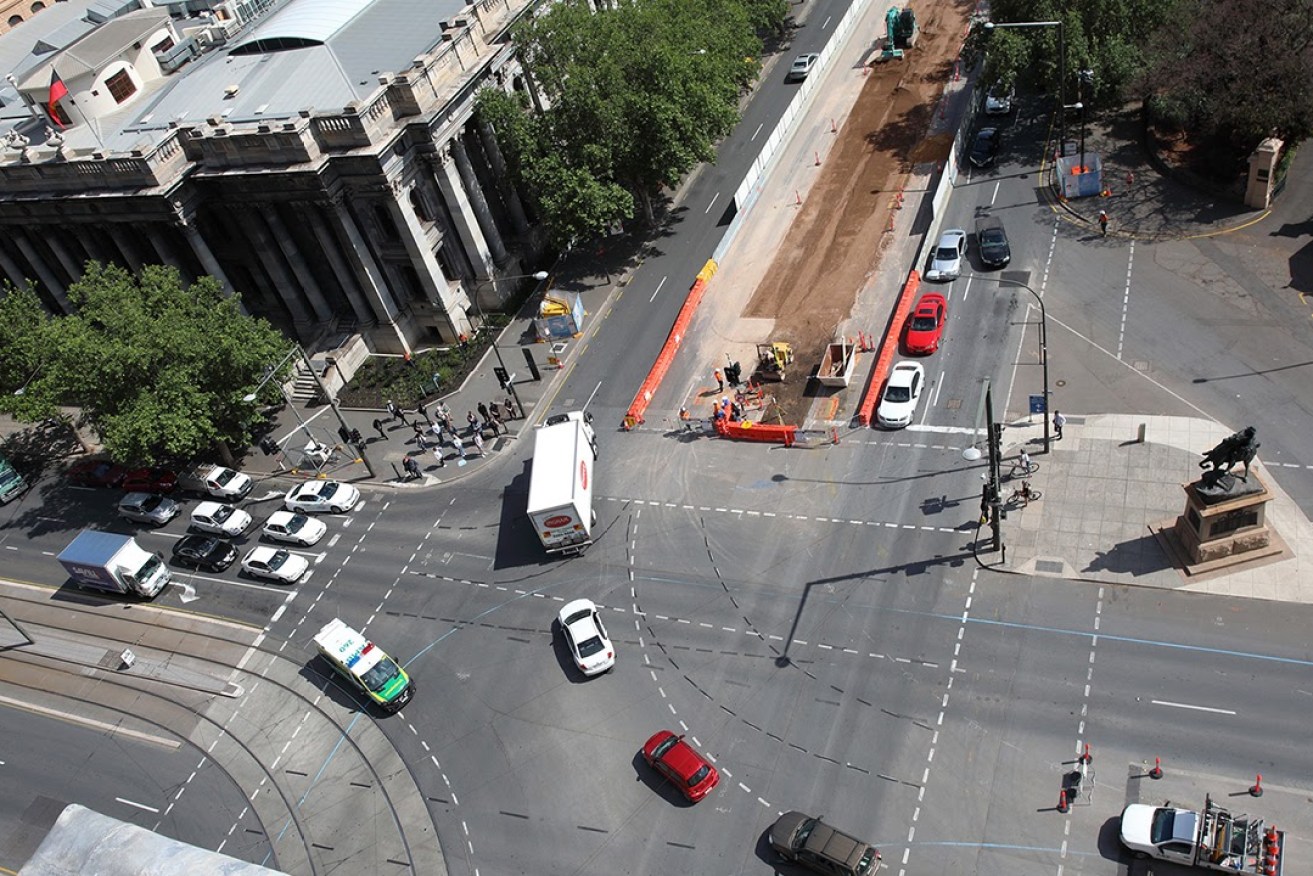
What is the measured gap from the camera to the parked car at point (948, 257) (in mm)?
60672

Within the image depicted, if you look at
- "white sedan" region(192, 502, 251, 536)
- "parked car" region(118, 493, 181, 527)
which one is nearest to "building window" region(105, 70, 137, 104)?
"parked car" region(118, 493, 181, 527)

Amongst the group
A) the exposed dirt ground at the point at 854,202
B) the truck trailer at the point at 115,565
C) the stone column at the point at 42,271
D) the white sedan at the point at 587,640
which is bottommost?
the exposed dirt ground at the point at 854,202

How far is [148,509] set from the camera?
58531 millimetres

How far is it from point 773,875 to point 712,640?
11.2 meters

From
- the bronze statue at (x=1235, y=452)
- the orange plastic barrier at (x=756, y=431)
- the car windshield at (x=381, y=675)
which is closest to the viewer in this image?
the bronze statue at (x=1235, y=452)

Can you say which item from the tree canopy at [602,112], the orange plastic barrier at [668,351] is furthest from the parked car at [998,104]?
the orange plastic barrier at [668,351]

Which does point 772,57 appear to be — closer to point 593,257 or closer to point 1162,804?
point 593,257

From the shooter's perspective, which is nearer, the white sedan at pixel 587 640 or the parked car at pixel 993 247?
the white sedan at pixel 587 640

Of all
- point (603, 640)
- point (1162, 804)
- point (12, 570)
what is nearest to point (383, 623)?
point (603, 640)

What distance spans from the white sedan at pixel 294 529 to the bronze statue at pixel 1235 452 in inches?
1737

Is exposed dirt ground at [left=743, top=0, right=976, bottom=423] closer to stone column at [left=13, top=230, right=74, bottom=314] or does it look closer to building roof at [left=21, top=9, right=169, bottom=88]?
building roof at [left=21, top=9, right=169, bottom=88]

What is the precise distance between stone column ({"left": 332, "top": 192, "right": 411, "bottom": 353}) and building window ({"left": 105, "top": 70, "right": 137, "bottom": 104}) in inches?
948

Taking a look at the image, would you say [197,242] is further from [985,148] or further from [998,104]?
[998,104]

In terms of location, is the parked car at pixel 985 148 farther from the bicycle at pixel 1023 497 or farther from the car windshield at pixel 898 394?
the bicycle at pixel 1023 497
